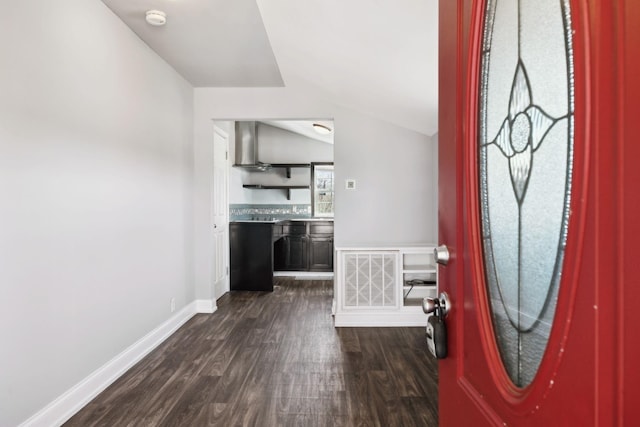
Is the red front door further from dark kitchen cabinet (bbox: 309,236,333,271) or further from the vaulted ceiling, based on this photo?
dark kitchen cabinet (bbox: 309,236,333,271)

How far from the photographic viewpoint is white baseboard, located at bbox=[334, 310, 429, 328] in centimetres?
349

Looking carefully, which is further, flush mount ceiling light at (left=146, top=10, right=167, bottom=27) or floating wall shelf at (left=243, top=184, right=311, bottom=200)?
floating wall shelf at (left=243, top=184, right=311, bottom=200)

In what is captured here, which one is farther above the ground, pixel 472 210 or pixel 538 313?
pixel 472 210

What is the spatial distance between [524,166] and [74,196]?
7.53ft

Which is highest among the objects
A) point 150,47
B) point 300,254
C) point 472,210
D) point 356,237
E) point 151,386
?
point 150,47

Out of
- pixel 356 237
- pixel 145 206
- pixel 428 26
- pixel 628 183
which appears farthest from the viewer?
pixel 356 237

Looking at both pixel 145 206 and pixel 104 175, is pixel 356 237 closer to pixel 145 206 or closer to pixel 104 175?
pixel 145 206

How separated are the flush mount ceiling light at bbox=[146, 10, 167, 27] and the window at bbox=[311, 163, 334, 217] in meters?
4.02

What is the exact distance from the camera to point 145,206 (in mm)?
2848

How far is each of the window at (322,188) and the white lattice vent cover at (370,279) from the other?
2.91 meters

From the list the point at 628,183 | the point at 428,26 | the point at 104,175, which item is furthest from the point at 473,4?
the point at 104,175

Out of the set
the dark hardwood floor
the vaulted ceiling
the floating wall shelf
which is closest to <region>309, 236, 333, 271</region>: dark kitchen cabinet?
the floating wall shelf

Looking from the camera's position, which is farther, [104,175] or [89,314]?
[104,175]

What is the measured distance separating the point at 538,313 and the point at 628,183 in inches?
9.8
